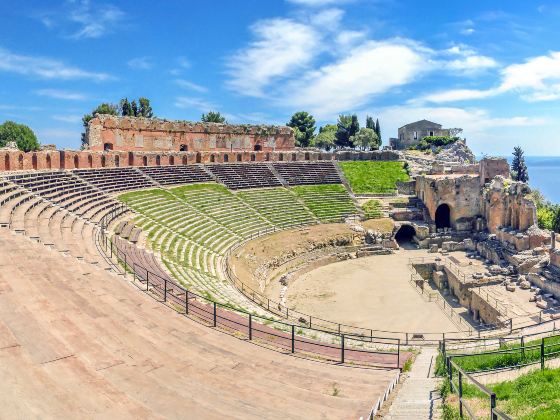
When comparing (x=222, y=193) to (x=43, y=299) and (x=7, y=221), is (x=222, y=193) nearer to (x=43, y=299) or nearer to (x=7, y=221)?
(x=7, y=221)

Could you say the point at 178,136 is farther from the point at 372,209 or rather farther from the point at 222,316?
the point at 222,316

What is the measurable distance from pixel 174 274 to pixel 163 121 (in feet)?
120

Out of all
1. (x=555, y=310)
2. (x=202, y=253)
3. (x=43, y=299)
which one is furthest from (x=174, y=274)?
(x=555, y=310)

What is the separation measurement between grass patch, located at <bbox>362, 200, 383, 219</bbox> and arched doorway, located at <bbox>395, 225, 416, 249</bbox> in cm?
231

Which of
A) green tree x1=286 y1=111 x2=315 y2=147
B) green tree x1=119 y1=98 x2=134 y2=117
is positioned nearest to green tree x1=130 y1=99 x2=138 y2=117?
green tree x1=119 y1=98 x2=134 y2=117

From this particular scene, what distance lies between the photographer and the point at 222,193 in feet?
131

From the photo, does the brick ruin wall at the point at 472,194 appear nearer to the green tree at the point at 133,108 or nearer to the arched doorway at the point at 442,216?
the arched doorway at the point at 442,216

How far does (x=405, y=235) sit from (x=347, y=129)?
39.4m

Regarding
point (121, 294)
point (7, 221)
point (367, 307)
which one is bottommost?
point (367, 307)

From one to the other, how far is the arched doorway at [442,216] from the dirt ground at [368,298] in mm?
10290

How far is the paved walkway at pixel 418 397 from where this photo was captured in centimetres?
832

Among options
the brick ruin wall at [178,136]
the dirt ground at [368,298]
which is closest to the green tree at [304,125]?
the brick ruin wall at [178,136]

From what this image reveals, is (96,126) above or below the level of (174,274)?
above

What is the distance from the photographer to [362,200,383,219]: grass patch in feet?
131
